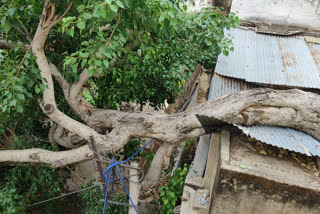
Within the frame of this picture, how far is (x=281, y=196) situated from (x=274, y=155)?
0.65 meters

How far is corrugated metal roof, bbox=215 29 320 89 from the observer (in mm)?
4332

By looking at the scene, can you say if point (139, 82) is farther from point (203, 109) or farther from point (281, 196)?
point (281, 196)

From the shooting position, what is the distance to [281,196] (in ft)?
7.26

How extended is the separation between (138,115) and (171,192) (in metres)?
1.40

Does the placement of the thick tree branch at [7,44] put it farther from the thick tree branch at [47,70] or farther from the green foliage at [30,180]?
the green foliage at [30,180]

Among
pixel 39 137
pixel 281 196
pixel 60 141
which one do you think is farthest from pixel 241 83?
pixel 39 137

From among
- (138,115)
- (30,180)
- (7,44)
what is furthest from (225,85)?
(30,180)

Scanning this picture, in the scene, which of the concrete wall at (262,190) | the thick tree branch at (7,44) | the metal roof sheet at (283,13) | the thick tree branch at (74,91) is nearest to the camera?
the concrete wall at (262,190)

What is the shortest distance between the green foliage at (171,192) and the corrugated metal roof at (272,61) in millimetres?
2141

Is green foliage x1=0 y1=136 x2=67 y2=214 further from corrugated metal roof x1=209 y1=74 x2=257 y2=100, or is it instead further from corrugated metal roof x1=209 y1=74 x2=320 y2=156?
corrugated metal roof x1=209 y1=74 x2=320 y2=156

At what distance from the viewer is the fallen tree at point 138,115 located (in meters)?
3.18

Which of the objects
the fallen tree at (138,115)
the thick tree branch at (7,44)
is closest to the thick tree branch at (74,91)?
the fallen tree at (138,115)

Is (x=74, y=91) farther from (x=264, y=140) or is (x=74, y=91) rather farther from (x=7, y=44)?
(x=264, y=140)

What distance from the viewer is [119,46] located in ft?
10.5
